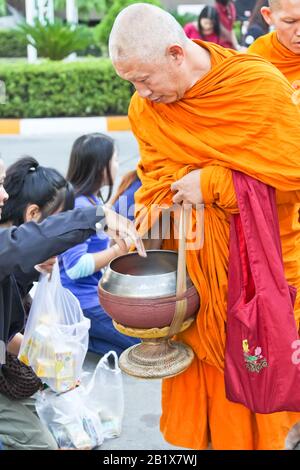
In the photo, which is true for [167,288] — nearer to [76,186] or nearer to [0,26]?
[76,186]

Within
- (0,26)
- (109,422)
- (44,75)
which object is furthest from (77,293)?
(0,26)

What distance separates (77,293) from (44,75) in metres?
7.12

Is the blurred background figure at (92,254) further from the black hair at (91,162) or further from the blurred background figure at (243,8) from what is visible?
the blurred background figure at (243,8)

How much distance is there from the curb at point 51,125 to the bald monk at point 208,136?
27.1ft

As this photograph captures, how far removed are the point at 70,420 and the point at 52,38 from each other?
31.8ft

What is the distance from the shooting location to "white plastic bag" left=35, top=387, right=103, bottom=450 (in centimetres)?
314

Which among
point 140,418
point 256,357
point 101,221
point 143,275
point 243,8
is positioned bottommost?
point 140,418

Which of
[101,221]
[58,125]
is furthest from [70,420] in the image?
[58,125]

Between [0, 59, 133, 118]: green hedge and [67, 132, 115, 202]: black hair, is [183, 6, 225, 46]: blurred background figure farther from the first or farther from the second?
[67, 132, 115, 202]: black hair

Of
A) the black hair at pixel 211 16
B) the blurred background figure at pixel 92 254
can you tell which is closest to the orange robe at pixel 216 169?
the blurred background figure at pixel 92 254

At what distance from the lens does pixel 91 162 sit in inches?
161

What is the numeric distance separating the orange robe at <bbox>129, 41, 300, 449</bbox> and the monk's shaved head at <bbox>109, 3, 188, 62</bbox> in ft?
0.55

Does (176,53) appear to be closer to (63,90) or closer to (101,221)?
(101,221)

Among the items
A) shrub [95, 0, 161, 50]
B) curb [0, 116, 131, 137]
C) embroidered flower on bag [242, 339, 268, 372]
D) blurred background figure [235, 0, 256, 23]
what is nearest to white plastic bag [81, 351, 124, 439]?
embroidered flower on bag [242, 339, 268, 372]
